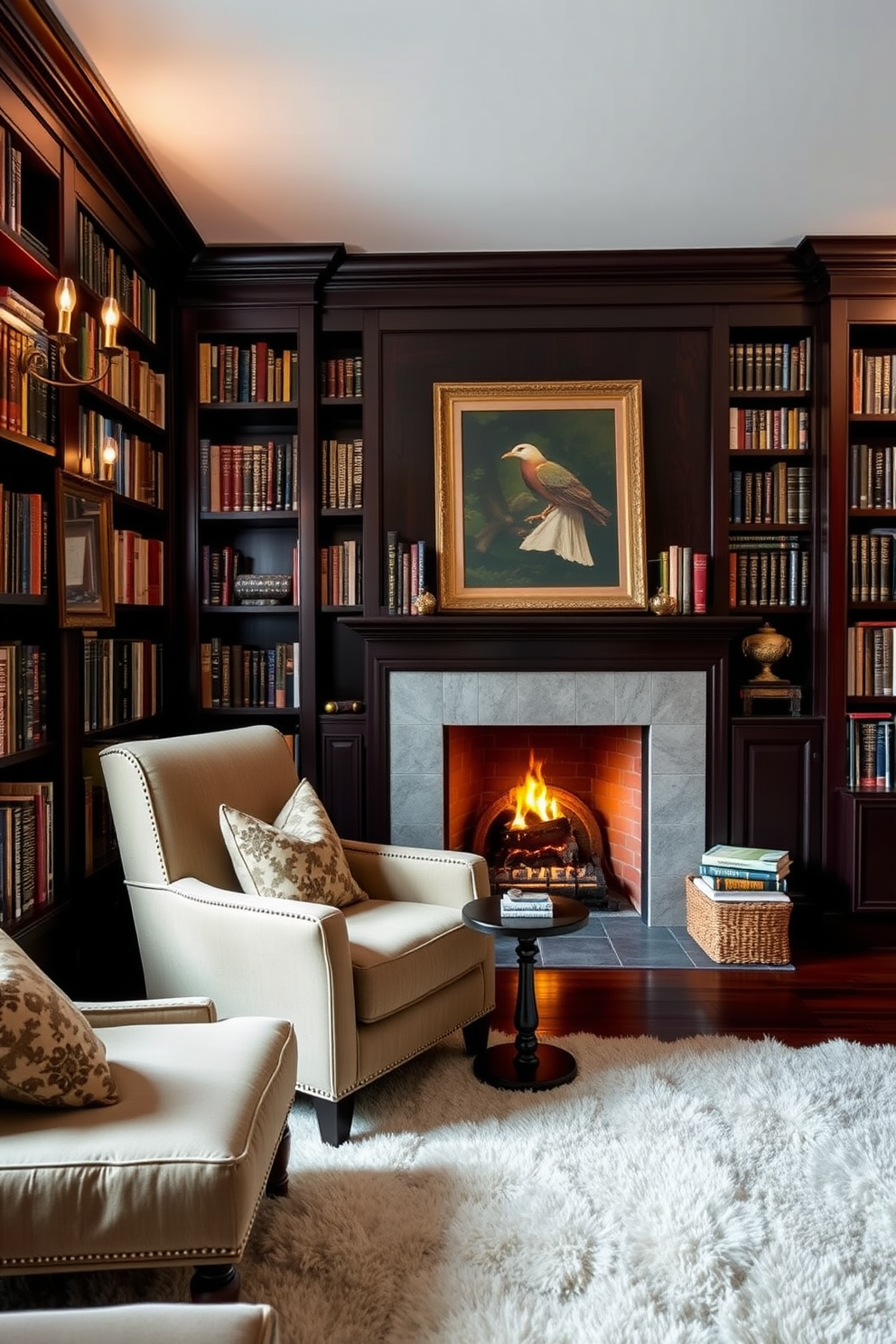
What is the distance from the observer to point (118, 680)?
3600 millimetres

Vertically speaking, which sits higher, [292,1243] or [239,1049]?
[239,1049]

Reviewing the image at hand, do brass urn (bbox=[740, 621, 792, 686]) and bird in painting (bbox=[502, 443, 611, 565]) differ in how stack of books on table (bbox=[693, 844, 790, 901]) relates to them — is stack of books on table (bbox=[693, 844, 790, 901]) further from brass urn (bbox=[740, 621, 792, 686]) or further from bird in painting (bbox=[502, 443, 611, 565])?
bird in painting (bbox=[502, 443, 611, 565])

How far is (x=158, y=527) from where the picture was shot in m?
4.24

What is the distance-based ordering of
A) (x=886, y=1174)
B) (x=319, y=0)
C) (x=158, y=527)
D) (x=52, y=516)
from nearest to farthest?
(x=886, y=1174) → (x=319, y=0) → (x=52, y=516) → (x=158, y=527)

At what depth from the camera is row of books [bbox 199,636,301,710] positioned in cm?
429

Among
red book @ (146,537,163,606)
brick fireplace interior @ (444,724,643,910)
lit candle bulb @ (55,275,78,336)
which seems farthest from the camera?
brick fireplace interior @ (444,724,643,910)

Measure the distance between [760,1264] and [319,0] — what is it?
3066mm

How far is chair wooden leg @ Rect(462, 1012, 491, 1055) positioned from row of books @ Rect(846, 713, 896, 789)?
6.86ft

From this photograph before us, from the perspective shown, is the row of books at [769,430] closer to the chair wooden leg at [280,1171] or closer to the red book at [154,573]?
the red book at [154,573]

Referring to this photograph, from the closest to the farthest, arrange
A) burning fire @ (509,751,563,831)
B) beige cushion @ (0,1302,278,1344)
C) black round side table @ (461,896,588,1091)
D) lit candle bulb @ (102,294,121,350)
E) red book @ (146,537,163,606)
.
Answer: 1. beige cushion @ (0,1302,278,1344)
2. lit candle bulb @ (102,294,121,350)
3. black round side table @ (461,896,588,1091)
4. red book @ (146,537,163,606)
5. burning fire @ (509,751,563,831)

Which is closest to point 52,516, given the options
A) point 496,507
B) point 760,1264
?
point 496,507

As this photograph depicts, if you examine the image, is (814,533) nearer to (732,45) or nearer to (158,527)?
(732,45)

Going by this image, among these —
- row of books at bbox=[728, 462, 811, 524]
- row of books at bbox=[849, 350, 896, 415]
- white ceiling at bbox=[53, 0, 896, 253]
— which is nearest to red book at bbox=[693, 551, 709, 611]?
row of books at bbox=[728, 462, 811, 524]

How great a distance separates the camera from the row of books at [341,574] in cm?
434
